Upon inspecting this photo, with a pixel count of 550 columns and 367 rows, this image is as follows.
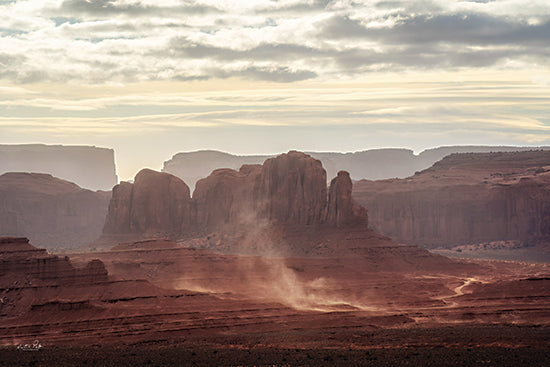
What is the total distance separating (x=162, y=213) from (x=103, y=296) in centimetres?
7501

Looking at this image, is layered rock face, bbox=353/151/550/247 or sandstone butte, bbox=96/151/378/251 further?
layered rock face, bbox=353/151/550/247

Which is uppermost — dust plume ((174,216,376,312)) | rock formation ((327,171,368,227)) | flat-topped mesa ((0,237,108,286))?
rock formation ((327,171,368,227))

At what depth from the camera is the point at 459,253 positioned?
6304 inches

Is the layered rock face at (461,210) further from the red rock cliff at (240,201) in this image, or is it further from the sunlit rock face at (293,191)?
the sunlit rock face at (293,191)

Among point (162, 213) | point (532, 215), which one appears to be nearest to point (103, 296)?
point (162, 213)

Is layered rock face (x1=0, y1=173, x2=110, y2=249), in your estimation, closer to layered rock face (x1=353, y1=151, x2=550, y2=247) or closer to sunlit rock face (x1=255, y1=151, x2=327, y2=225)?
sunlit rock face (x1=255, y1=151, x2=327, y2=225)

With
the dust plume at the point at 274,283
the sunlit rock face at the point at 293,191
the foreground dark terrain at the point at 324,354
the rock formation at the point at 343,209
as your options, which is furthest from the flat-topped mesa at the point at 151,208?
the foreground dark terrain at the point at 324,354

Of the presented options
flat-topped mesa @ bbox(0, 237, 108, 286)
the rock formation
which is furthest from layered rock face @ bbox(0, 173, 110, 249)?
flat-topped mesa @ bbox(0, 237, 108, 286)

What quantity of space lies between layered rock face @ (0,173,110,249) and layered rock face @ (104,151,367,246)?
82.6ft

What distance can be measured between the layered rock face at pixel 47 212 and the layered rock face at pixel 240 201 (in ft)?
82.6

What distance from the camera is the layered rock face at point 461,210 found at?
545 ft

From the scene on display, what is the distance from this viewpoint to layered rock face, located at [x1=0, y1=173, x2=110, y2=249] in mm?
180250

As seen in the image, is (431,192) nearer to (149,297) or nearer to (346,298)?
(346,298)

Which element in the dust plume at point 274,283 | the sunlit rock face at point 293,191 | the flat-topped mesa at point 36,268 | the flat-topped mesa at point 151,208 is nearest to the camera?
the flat-topped mesa at point 36,268
